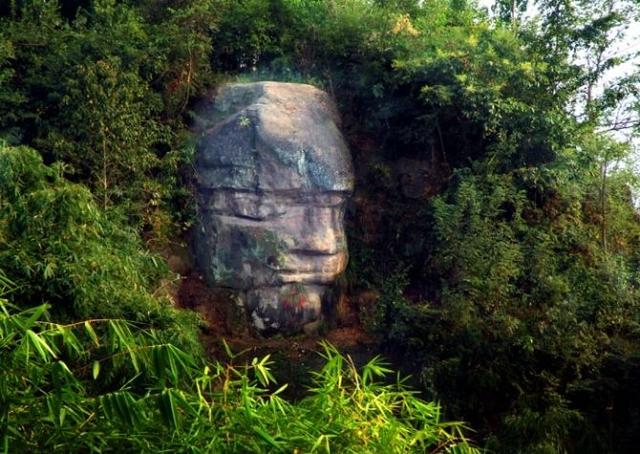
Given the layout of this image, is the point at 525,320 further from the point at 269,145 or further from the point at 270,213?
the point at 269,145

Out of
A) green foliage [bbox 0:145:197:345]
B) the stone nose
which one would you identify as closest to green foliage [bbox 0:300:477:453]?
green foliage [bbox 0:145:197:345]

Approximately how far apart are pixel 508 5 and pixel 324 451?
6564 mm

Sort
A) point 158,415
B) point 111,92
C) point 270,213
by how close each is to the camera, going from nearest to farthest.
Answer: point 158,415
point 111,92
point 270,213

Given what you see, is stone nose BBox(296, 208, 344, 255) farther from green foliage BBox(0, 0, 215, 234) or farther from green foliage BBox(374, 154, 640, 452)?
green foliage BBox(0, 0, 215, 234)

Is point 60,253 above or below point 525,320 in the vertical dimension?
Result: above

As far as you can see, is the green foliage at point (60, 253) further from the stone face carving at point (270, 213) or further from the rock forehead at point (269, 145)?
the rock forehead at point (269, 145)

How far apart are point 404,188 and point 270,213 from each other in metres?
1.56

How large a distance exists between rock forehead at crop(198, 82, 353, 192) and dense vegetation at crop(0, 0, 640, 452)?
302mm

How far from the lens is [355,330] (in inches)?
296

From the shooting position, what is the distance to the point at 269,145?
7.52 metres

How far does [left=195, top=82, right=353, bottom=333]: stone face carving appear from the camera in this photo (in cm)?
741

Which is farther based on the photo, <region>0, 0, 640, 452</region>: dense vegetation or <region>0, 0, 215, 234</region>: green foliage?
<region>0, 0, 215, 234</region>: green foliage

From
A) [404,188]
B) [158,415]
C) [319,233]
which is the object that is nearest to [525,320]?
[319,233]

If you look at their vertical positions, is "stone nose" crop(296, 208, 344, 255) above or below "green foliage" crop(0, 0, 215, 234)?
below
